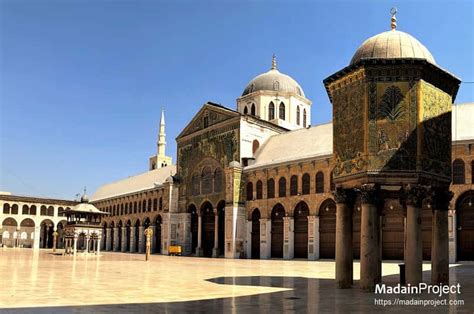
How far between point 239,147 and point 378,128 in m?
33.5

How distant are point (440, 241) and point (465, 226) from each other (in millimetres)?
20044

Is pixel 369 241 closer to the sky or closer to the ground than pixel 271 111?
closer to the ground

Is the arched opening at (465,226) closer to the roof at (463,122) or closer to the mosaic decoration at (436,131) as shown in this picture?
the roof at (463,122)

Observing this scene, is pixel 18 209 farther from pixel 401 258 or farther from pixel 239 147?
pixel 401 258

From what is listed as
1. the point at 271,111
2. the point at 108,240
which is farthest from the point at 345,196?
the point at 108,240

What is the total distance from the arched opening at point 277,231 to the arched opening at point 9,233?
57579mm

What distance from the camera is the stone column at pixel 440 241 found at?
53.4 feet

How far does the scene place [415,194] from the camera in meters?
15.5

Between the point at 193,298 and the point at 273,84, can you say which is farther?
the point at 273,84

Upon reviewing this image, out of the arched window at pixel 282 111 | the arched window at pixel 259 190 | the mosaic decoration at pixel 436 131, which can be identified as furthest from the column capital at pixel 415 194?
the arched window at pixel 282 111

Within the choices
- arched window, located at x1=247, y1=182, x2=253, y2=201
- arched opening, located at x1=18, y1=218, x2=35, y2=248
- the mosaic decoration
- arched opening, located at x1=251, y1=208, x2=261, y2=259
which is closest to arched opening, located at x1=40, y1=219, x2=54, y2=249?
arched opening, located at x1=18, y1=218, x2=35, y2=248

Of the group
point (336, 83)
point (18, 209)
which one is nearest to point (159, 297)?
point (336, 83)

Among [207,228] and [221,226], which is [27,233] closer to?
[207,228]

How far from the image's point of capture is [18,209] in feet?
282
